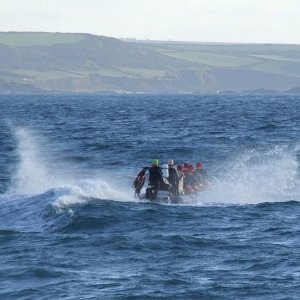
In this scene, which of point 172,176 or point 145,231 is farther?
point 172,176

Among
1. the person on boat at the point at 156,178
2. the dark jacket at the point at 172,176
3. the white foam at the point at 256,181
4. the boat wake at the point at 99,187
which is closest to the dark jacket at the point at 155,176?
the person on boat at the point at 156,178

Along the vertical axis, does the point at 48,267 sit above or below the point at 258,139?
above

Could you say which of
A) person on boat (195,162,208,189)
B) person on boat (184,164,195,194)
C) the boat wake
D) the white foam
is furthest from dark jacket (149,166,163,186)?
person on boat (195,162,208,189)

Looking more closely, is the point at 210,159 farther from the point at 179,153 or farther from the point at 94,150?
the point at 94,150

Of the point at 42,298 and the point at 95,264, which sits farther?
the point at 95,264

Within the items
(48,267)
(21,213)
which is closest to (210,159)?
(21,213)

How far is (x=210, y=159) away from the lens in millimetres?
49438

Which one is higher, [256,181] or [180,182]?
[180,182]

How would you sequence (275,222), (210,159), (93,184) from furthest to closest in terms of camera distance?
1. (210,159)
2. (93,184)
3. (275,222)

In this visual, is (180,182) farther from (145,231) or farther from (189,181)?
(145,231)

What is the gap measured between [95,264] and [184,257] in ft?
6.78

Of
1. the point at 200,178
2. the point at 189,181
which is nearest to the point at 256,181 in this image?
the point at 200,178

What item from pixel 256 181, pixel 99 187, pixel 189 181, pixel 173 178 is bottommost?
pixel 256 181

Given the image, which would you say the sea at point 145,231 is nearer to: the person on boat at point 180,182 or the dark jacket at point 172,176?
the person on boat at point 180,182
